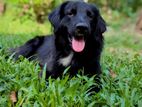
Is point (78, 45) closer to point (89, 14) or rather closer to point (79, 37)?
point (79, 37)

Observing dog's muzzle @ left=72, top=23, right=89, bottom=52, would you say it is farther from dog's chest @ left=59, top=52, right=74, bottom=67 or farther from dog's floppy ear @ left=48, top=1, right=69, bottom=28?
dog's floppy ear @ left=48, top=1, right=69, bottom=28

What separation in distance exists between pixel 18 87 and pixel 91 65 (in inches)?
54.2

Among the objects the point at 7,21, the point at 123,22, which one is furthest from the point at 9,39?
the point at 123,22

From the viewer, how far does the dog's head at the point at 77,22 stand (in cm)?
620

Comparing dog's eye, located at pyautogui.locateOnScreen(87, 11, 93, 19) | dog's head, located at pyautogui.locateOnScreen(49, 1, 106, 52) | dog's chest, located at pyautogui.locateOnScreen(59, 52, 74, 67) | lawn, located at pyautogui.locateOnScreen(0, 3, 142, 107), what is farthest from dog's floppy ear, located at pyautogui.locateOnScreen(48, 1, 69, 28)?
lawn, located at pyautogui.locateOnScreen(0, 3, 142, 107)

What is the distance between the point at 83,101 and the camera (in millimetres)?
5203

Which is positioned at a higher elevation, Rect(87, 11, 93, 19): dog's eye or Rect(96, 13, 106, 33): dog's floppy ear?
Rect(87, 11, 93, 19): dog's eye

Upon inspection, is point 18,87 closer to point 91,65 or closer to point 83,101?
point 83,101

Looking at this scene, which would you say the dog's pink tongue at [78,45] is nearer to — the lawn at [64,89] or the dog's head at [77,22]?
the dog's head at [77,22]

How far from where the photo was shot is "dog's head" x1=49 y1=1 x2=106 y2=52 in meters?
6.20

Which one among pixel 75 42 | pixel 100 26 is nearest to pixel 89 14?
pixel 100 26

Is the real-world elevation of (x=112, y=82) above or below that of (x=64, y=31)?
below

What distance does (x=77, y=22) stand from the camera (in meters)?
6.22

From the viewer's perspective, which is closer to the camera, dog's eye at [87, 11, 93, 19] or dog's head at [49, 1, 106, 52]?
dog's head at [49, 1, 106, 52]
